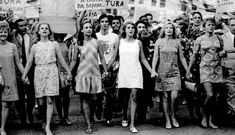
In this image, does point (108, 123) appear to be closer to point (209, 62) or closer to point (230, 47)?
point (209, 62)

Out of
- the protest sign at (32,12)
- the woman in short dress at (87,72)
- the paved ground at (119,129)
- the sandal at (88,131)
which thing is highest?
the protest sign at (32,12)

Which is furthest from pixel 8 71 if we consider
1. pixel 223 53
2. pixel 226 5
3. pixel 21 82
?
pixel 226 5

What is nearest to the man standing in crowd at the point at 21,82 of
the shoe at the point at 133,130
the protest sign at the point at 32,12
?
the shoe at the point at 133,130

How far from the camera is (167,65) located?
7.86 metres

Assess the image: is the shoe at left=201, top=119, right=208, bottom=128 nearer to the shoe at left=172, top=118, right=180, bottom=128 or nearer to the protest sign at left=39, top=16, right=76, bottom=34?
the shoe at left=172, top=118, right=180, bottom=128

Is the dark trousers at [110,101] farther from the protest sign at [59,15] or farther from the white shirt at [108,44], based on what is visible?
the protest sign at [59,15]

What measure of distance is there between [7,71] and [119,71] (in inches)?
78.3

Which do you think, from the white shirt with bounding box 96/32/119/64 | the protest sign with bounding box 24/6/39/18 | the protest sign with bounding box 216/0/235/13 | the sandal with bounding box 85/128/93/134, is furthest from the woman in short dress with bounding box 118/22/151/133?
the protest sign with bounding box 24/6/39/18

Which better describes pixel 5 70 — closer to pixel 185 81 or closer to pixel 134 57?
pixel 134 57

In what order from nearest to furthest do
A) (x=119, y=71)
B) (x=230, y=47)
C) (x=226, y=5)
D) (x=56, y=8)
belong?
1. (x=119, y=71)
2. (x=230, y=47)
3. (x=56, y=8)
4. (x=226, y=5)

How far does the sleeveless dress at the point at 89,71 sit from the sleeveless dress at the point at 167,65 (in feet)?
3.84

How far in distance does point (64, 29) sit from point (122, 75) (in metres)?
1.52

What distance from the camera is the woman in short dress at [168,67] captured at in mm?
7809

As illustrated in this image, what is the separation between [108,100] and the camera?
26.6 ft
